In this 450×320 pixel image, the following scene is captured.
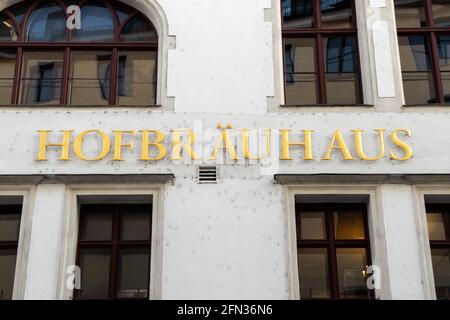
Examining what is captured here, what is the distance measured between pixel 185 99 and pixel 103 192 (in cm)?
174

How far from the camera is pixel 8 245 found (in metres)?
9.47

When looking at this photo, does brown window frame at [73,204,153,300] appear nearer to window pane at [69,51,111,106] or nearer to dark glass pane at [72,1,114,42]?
window pane at [69,51,111,106]

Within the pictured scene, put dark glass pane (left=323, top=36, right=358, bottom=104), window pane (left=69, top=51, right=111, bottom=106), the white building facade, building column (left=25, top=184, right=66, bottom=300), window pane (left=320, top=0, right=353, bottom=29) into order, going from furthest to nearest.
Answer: window pane (left=320, top=0, right=353, bottom=29)
dark glass pane (left=323, top=36, right=358, bottom=104)
window pane (left=69, top=51, right=111, bottom=106)
the white building facade
building column (left=25, top=184, right=66, bottom=300)

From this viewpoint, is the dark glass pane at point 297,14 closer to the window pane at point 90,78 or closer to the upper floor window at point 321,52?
the upper floor window at point 321,52

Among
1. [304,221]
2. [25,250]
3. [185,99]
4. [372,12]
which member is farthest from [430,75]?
[25,250]

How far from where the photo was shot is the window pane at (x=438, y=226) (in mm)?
9578

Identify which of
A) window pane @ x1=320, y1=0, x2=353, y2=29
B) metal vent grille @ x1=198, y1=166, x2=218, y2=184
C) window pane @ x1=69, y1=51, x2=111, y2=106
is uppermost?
window pane @ x1=320, y1=0, x2=353, y2=29

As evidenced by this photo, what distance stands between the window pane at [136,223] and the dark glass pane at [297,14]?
3.50m

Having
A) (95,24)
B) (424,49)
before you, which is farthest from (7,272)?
(424,49)

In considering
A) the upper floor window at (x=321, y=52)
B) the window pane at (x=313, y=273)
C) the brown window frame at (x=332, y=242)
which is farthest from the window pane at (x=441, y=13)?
the window pane at (x=313, y=273)

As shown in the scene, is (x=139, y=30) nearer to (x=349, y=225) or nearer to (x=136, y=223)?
(x=136, y=223)

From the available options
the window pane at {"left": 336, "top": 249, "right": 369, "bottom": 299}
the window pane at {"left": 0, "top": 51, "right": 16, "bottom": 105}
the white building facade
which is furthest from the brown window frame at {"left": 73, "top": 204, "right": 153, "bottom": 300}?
the window pane at {"left": 336, "top": 249, "right": 369, "bottom": 299}

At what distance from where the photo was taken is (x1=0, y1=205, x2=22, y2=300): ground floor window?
365 inches

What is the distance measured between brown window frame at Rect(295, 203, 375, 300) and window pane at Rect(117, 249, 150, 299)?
202 cm
